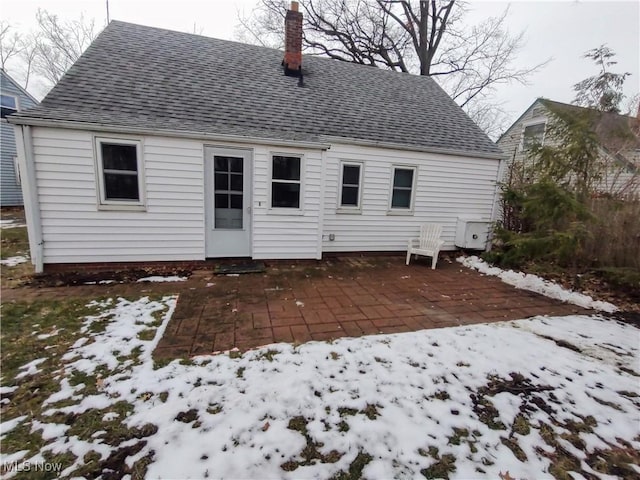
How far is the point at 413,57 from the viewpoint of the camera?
16297 mm

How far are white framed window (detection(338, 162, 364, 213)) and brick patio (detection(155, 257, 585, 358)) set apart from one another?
1.62m

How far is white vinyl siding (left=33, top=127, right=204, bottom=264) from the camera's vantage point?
5.09 m

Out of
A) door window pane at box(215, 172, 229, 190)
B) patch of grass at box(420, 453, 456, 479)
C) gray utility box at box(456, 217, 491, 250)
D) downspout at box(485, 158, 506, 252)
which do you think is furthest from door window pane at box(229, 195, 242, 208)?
downspout at box(485, 158, 506, 252)

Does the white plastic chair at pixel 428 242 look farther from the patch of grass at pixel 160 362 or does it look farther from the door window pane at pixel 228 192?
the patch of grass at pixel 160 362

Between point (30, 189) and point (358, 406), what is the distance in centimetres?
607

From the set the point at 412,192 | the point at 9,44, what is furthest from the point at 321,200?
the point at 9,44

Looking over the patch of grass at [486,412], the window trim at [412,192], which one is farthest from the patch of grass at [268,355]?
the window trim at [412,192]

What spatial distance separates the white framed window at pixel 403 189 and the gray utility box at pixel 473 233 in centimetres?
149

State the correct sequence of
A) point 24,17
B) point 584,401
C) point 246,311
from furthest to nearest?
point 24,17, point 246,311, point 584,401

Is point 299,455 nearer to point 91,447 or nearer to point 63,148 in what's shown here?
point 91,447

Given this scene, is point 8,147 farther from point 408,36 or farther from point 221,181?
point 408,36

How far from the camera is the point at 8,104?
12680mm

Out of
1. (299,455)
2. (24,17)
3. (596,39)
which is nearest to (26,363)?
(299,455)

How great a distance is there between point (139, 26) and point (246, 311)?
8472 mm
